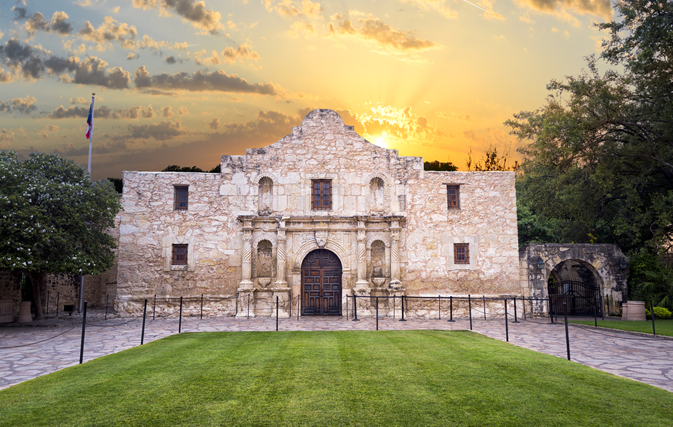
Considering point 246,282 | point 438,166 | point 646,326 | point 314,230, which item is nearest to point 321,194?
point 314,230

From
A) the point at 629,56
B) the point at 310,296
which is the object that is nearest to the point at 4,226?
the point at 310,296

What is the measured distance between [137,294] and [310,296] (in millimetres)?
7807

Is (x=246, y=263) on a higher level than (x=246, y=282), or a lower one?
higher

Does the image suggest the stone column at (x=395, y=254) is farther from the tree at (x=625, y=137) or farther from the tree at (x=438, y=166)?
the tree at (x=438, y=166)

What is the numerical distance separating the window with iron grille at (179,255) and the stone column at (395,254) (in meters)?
9.49

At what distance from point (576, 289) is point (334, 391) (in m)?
21.2

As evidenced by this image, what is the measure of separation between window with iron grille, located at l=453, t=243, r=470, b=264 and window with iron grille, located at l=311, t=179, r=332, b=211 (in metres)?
6.21

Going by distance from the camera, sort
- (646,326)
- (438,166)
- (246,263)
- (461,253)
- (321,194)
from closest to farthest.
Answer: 1. (646,326)
2. (246,263)
3. (461,253)
4. (321,194)
5. (438,166)

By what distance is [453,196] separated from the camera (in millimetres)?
20906

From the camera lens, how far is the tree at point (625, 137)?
1734cm

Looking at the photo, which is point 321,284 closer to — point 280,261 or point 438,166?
point 280,261

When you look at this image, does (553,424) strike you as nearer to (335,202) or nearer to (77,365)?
(77,365)

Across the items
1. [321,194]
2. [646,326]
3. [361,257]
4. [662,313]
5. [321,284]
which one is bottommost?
[646,326]

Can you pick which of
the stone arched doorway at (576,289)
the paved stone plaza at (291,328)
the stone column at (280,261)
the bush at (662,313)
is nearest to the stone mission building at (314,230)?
the stone column at (280,261)
